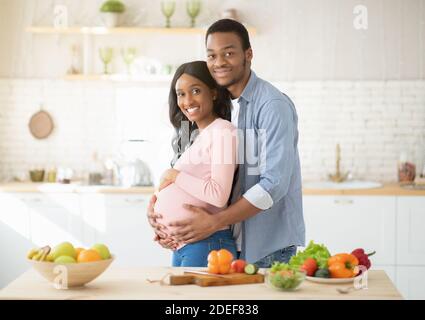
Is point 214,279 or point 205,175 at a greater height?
point 205,175

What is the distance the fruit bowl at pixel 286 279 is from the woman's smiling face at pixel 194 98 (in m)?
0.82

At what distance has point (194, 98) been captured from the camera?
330 centimetres

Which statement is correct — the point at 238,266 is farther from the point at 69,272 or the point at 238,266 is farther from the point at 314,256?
the point at 69,272

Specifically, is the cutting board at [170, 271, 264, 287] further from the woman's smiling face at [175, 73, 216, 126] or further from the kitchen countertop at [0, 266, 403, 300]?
the woman's smiling face at [175, 73, 216, 126]

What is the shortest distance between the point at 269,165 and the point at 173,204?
45 cm

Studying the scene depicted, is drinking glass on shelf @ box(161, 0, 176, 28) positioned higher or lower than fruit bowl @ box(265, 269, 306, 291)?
higher

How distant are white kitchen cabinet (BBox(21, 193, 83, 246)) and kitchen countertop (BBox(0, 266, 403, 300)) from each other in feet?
9.29

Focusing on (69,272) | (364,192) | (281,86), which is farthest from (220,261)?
(281,86)

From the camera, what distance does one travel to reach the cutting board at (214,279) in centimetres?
288

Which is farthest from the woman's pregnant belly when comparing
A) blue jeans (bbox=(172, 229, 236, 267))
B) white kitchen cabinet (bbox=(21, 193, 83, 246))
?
white kitchen cabinet (bbox=(21, 193, 83, 246))

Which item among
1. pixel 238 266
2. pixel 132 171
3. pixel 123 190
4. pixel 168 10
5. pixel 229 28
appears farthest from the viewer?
pixel 168 10

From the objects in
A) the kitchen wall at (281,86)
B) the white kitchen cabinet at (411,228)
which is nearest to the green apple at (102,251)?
the white kitchen cabinet at (411,228)

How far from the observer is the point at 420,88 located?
20.7 ft

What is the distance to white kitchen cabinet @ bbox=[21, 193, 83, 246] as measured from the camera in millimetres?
5859
